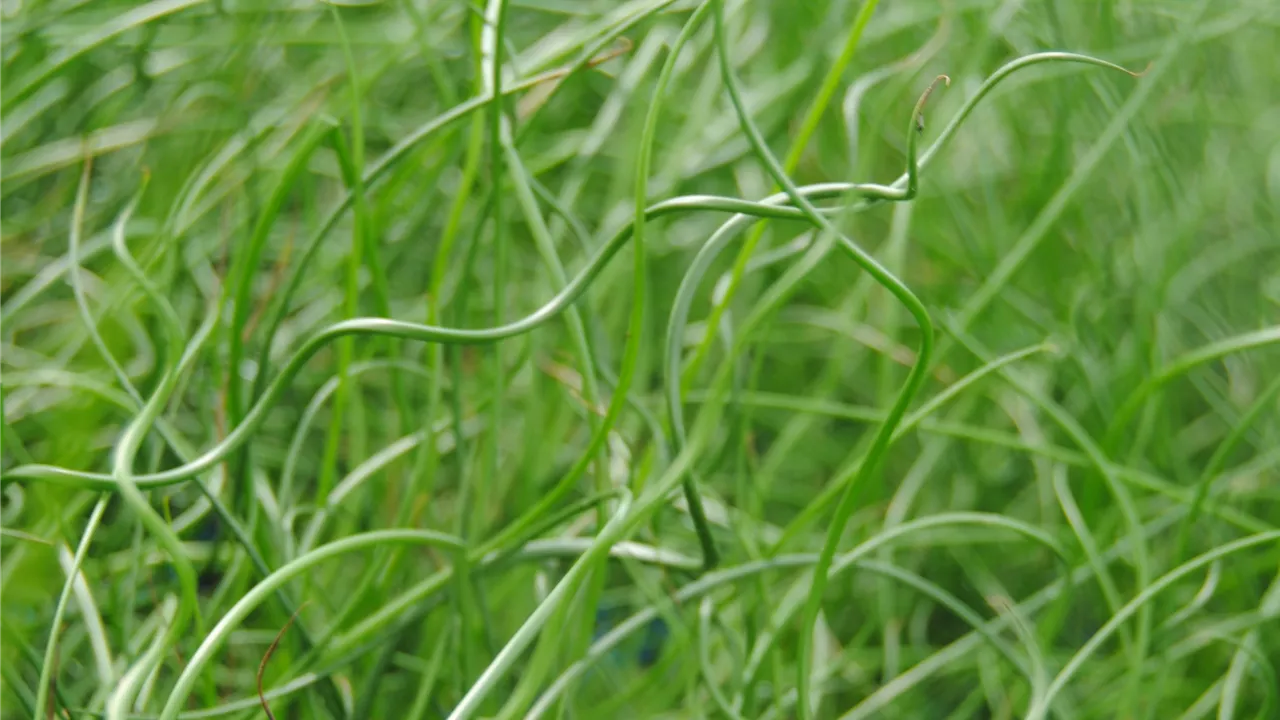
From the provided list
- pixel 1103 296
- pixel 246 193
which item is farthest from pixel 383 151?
pixel 1103 296

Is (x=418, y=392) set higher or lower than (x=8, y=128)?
lower

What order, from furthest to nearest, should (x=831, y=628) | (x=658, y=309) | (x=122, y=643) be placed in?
(x=658, y=309)
(x=831, y=628)
(x=122, y=643)

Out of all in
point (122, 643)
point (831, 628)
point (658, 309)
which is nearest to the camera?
point (122, 643)

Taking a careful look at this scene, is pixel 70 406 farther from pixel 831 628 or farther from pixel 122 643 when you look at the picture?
pixel 831 628

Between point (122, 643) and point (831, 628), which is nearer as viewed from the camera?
point (122, 643)

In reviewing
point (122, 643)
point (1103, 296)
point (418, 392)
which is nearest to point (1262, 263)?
point (1103, 296)

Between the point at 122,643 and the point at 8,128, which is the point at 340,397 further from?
the point at 8,128
